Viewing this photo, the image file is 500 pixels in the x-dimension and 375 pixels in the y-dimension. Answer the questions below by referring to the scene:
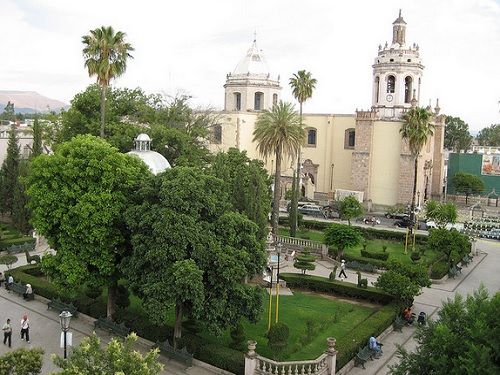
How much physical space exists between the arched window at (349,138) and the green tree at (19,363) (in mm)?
48389

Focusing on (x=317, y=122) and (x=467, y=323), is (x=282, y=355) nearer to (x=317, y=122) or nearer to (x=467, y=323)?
(x=467, y=323)

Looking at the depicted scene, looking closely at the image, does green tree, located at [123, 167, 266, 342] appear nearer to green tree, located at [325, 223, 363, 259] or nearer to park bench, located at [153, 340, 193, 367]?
park bench, located at [153, 340, 193, 367]

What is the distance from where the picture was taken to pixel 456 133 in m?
90.3

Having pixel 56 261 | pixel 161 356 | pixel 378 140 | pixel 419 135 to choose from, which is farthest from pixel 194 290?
pixel 378 140

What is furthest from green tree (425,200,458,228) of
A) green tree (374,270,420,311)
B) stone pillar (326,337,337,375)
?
stone pillar (326,337,337,375)

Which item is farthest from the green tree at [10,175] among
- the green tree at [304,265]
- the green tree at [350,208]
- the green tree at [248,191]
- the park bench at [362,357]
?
the park bench at [362,357]

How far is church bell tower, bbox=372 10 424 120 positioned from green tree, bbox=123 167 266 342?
39703 millimetres

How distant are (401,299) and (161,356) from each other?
12036 mm

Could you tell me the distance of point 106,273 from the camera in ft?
72.2

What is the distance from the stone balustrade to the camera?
18672mm

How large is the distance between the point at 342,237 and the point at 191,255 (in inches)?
658

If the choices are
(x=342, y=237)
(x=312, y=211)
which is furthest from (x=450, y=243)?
(x=312, y=211)

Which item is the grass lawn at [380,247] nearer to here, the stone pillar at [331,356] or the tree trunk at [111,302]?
the stone pillar at [331,356]

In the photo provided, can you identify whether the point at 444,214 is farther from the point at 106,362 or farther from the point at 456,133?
the point at 456,133
